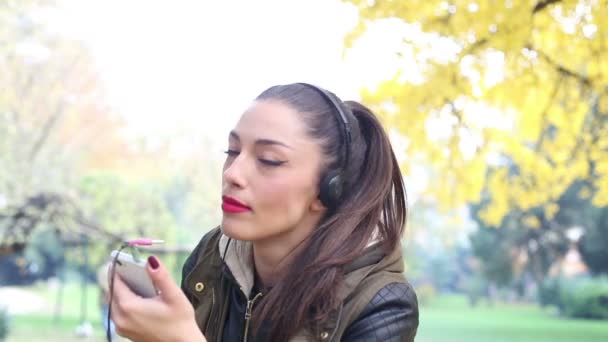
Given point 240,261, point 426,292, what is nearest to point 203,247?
point 240,261

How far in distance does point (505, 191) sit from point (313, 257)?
391 centimetres

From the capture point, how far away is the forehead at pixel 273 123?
43.6 inches

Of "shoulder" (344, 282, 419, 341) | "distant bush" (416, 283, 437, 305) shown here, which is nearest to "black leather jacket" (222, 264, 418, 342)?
"shoulder" (344, 282, 419, 341)

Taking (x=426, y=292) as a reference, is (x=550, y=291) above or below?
above

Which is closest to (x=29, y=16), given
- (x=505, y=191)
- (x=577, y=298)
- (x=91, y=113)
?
(x=91, y=113)

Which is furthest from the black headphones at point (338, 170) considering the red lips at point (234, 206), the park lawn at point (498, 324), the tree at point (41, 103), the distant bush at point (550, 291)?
the distant bush at point (550, 291)

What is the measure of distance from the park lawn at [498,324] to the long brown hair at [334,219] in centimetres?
1396

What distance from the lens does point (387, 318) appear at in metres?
1.06

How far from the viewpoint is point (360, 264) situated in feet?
3.67

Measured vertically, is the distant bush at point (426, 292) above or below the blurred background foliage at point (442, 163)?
below

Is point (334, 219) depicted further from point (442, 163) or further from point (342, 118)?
point (442, 163)

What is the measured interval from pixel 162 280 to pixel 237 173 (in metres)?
0.23

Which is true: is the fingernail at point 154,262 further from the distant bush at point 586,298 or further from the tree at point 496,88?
the distant bush at point 586,298

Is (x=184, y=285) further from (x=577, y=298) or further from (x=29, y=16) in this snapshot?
(x=577, y=298)
